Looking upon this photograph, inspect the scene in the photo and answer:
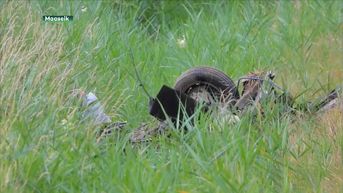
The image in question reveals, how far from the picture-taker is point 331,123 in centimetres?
585

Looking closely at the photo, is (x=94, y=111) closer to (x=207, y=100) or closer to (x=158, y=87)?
(x=207, y=100)

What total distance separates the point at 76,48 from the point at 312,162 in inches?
90.6

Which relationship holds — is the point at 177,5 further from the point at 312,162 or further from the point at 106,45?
the point at 312,162

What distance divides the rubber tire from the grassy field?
31cm

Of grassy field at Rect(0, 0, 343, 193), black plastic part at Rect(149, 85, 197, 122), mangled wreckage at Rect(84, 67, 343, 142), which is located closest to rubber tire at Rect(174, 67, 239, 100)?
mangled wreckage at Rect(84, 67, 343, 142)

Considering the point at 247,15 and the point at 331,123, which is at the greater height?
the point at 247,15

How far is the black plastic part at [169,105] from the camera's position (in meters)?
5.85

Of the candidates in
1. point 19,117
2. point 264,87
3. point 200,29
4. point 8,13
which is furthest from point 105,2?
point 19,117

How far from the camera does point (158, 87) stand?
281 inches

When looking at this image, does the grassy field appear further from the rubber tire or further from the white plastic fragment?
the rubber tire

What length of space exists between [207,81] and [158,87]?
768 millimetres

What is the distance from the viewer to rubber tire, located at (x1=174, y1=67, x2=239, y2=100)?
6.42 meters

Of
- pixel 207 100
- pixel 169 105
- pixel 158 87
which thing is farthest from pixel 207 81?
A: pixel 158 87

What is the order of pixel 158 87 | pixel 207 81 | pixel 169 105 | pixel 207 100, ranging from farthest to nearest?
pixel 158 87 < pixel 207 81 < pixel 207 100 < pixel 169 105
